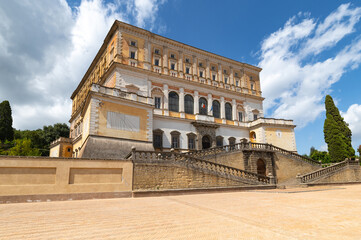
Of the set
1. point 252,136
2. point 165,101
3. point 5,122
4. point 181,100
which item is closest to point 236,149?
point 181,100

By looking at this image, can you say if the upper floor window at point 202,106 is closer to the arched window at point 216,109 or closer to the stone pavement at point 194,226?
the arched window at point 216,109

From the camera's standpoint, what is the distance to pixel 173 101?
30438mm

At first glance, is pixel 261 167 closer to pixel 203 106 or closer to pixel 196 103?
pixel 203 106

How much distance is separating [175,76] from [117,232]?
91.4 feet

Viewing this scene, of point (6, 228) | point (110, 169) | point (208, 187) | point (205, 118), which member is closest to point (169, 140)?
point (205, 118)

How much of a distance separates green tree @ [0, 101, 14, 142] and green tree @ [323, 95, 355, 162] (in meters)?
55.9

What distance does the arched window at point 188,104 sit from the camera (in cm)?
3125

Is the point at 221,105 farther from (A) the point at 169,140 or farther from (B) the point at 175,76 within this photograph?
(A) the point at 169,140

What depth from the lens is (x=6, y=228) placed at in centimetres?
525

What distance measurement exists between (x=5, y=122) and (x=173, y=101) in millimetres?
35561

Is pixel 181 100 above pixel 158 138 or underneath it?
above

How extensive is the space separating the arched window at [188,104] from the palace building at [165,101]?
150 mm

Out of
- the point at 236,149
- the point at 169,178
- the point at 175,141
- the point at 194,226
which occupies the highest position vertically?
the point at 175,141

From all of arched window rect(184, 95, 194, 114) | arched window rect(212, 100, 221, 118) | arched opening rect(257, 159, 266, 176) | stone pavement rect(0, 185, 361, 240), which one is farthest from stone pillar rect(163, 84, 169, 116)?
stone pavement rect(0, 185, 361, 240)
